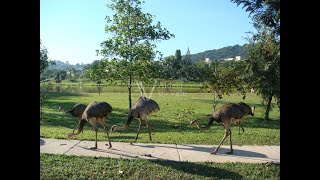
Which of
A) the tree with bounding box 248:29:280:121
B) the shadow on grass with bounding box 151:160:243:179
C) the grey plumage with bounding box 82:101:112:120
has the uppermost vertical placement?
the tree with bounding box 248:29:280:121

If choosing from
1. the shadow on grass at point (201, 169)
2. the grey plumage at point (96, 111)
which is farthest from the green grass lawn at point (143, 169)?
the grey plumage at point (96, 111)

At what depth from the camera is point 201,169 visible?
259 inches

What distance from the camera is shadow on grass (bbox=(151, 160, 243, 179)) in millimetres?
6277

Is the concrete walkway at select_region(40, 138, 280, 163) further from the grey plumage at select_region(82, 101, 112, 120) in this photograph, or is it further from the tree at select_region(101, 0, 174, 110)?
the tree at select_region(101, 0, 174, 110)

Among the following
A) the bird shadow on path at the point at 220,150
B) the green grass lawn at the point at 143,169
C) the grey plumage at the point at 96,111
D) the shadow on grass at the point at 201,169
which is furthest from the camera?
the grey plumage at the point at 96,111

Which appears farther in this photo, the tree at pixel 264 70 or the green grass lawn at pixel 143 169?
the tree at pixel 264 70

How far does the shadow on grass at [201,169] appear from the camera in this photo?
6.28 m

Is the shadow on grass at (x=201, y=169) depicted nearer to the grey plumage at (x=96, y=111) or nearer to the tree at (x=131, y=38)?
the grey plumage at (x=96, y=111)

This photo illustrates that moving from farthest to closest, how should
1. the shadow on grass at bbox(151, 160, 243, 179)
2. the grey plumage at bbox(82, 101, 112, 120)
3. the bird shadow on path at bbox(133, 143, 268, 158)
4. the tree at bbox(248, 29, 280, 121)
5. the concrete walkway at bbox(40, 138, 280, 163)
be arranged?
the tree at bbox(248, 29, 280, 121)
the grey plumage at bbox(82, 101, 112, 120)
the bird shadow on path at bbox(133, 143, 268, 158)
the concrete walkway at bbox(40, 138, 280, 163)
the shadow on grass at bbox(151, 160, 243, 179)

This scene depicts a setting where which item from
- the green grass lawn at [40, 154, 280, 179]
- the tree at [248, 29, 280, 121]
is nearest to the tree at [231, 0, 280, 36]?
the green grass lawn at [40, 154, 280, 179]

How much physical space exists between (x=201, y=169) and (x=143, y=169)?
3.84ft
